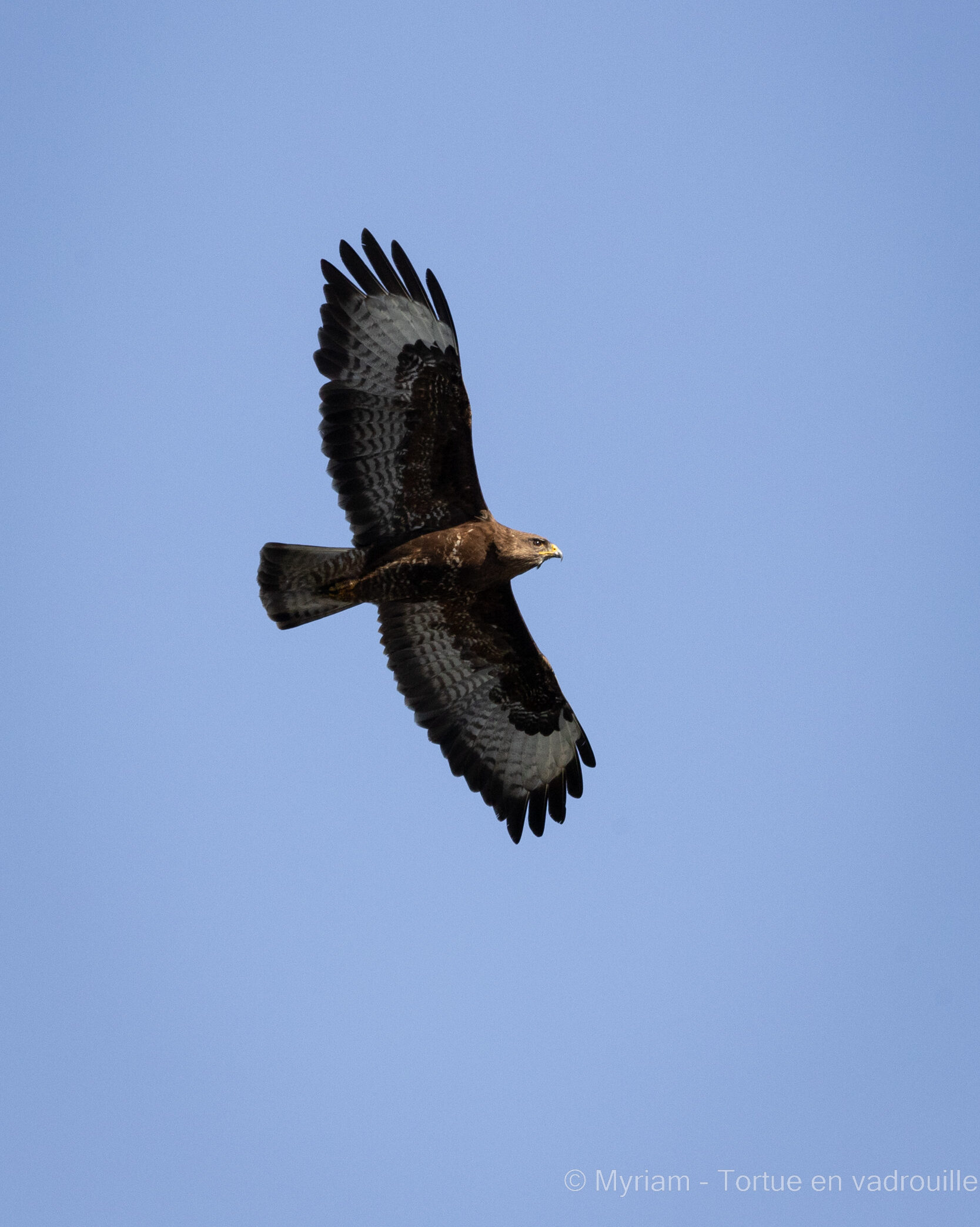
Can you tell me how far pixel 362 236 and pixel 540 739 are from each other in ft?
15.5

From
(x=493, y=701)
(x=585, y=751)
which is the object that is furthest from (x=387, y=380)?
(x=585, y=751)

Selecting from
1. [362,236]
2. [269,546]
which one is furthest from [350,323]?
[269,546]

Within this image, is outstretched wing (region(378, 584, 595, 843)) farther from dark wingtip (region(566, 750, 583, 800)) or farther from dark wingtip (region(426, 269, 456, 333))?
dark wingtip (region(426, 269, 456, 333))

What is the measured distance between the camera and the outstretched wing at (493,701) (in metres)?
12.4

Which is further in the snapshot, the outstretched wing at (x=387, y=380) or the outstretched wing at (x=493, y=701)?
the outstretched wing at (x=493, y=701)

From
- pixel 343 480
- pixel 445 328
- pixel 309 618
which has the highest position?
pixel 445 328

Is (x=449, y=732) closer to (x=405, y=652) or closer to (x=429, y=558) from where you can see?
(x=405, y=652)

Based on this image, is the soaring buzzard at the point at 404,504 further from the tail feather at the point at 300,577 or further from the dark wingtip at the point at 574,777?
→ the dark wingtip at the point at 574,777

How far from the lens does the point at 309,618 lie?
1180cm

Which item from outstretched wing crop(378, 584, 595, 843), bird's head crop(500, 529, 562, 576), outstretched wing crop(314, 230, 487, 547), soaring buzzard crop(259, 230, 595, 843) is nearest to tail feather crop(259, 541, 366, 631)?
soaring buzzard crop(259, 230, 595, 843)

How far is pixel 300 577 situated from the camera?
38.4ft

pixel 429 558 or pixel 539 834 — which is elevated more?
pixel 429 558

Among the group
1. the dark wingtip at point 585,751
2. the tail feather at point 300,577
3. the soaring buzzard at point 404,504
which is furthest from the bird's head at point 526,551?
the dark wingtip at point 585,751

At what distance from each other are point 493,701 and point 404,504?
2.17 meters
